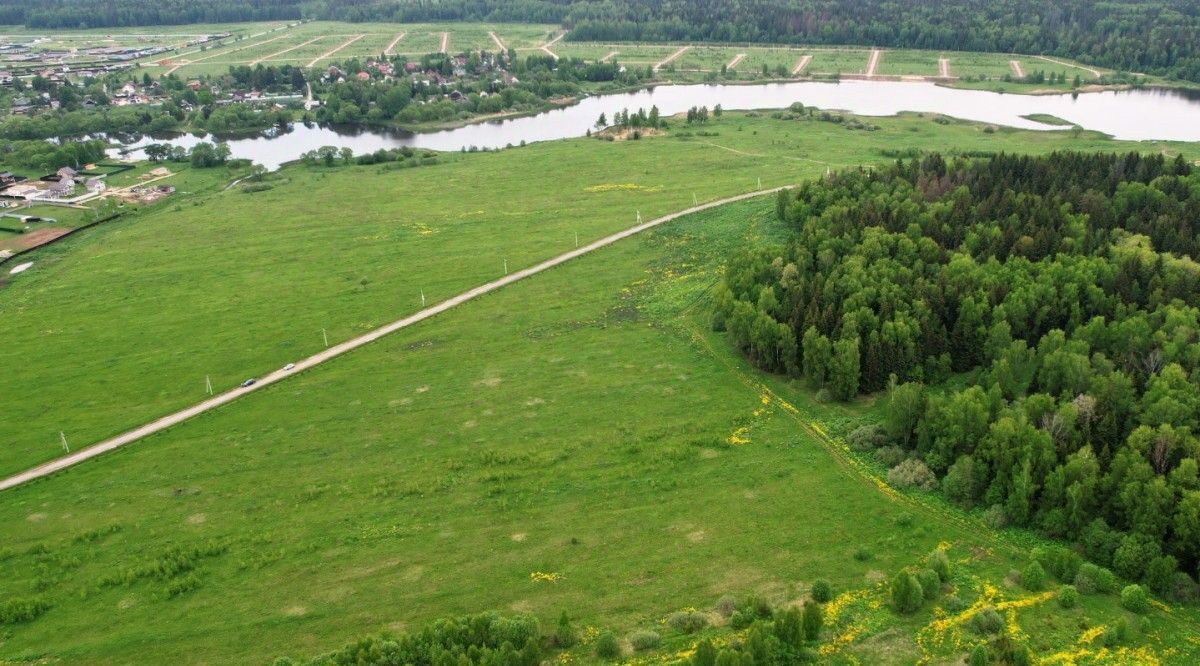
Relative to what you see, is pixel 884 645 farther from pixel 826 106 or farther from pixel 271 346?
pixel 826 106

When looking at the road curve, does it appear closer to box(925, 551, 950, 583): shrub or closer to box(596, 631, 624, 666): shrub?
box(596, 631, 624, 666): shrub

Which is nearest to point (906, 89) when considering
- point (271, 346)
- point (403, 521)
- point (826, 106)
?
point (826, 106)

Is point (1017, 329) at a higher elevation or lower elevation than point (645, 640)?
higher

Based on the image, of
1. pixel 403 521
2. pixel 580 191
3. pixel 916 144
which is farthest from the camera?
pixel 916 144

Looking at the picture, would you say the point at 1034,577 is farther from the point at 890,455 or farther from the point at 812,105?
the point at 812,105

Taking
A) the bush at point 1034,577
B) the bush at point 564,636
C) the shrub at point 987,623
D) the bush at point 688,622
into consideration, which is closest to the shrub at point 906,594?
the shrub at point 987,623

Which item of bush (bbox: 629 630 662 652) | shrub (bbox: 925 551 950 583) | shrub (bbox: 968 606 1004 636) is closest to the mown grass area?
bush (bbox: 629 630 662 652)

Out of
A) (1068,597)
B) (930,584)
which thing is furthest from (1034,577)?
(930,584)
